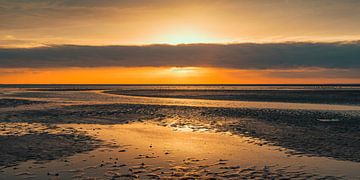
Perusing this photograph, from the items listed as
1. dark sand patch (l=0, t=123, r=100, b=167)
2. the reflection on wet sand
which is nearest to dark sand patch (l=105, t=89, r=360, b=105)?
the reflection on wet sand


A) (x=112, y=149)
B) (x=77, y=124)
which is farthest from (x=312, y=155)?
(x=77, y=124)

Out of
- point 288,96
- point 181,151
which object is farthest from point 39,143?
point 288,96

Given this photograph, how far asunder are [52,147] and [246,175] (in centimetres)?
1126

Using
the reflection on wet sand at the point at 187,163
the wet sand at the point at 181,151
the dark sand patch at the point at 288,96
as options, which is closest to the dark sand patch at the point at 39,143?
the wet sand at the point at 181,151

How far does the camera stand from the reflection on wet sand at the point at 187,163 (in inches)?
562

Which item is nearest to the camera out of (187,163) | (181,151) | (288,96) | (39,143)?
(187,163)

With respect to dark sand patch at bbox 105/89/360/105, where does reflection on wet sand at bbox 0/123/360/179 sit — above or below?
below

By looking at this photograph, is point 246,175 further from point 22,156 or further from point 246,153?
point 22,156

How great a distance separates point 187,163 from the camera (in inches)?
646

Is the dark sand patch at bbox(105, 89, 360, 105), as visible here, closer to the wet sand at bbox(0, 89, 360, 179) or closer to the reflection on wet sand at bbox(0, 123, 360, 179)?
the wet sand at bbox(0, 89, 360, 179)

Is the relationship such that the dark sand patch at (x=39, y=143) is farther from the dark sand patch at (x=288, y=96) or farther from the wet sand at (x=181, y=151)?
the dark sand patch at (x=288, y=96)

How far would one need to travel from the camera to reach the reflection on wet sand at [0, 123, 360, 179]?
562 inches

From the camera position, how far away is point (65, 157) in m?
17.6

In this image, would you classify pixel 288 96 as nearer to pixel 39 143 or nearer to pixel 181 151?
pixel 181 151
